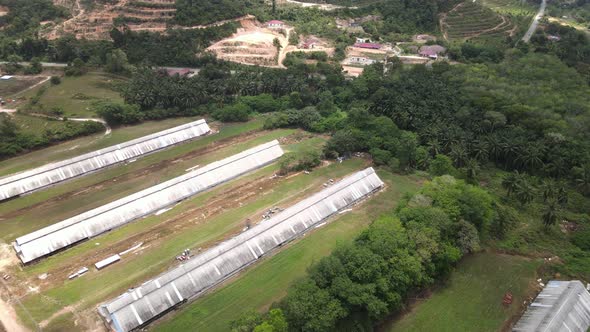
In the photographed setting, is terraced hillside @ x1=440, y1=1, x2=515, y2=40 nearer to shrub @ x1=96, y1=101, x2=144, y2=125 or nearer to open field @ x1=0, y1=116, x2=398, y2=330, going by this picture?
open field @ x1=0, y1=116, x2=398, y2=330

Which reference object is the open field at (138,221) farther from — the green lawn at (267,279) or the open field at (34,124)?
the open field at (34,124)

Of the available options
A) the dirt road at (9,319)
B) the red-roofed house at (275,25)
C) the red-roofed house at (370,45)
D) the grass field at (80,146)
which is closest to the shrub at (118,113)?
the grass field at (80,146)

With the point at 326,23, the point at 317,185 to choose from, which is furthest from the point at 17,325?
the point at 326,23

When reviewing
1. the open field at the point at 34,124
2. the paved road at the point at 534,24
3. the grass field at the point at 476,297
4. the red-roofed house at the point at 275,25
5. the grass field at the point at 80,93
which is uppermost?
the red-roofed house at the point at 275,25

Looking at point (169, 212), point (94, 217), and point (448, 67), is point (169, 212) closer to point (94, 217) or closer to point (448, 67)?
point (94, 217)

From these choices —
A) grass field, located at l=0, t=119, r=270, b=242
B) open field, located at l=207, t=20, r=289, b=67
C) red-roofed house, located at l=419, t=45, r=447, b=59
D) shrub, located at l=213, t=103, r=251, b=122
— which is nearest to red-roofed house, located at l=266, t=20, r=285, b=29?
open field, located at l=207, t=20, r=289, b=67

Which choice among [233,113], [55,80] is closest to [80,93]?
[55,80]
